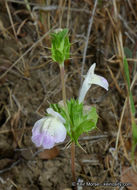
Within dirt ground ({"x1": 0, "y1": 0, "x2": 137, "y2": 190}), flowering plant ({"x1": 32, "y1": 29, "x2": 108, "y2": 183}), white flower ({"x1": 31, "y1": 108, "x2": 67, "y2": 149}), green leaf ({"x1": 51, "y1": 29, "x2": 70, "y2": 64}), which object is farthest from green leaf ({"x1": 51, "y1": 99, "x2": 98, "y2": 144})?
dirt ground ({"x1": 0, "y1": 0, "x2": 137, "y2": 190})

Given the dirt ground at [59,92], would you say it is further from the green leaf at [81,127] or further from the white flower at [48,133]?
the white flower at [48,133]

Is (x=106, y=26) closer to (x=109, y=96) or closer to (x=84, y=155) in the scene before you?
(x=109, y=96)

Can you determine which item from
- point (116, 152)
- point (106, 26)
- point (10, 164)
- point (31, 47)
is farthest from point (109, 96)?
point (10, 164)

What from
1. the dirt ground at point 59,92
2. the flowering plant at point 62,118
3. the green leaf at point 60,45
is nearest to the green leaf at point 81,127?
the flowering plant at point 62,118

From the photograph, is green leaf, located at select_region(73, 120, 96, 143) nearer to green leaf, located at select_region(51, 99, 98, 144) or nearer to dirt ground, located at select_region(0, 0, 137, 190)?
green leaf, located at select_region(51, 99, 98, 144)

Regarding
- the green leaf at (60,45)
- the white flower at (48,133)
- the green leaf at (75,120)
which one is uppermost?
the green leaf at (60,45)

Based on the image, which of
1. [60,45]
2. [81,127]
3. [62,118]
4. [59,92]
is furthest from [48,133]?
[59,92]

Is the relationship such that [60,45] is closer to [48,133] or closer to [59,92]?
[48,133]
